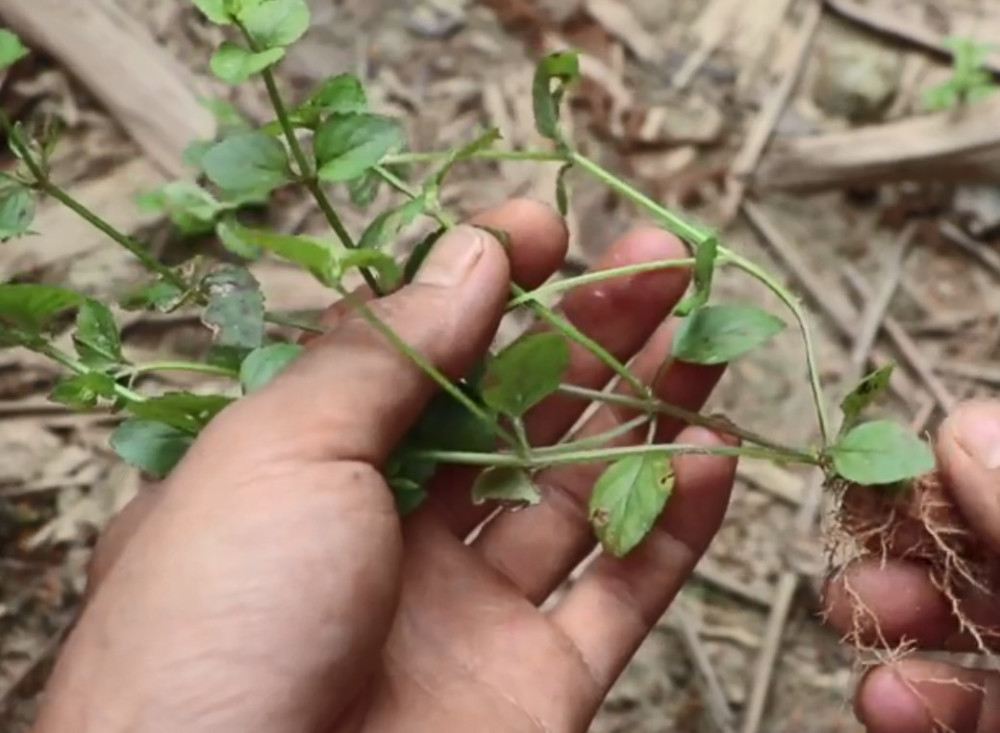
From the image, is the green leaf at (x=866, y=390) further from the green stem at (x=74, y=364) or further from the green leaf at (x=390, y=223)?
the green stem at (x=74, y=364)

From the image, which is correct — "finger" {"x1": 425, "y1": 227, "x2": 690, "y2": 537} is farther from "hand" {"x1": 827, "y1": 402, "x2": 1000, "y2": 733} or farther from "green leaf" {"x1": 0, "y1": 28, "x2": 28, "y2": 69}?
"green leaf" {"x1": 0, "y1": 28, "x2": 28, "y2": 69}

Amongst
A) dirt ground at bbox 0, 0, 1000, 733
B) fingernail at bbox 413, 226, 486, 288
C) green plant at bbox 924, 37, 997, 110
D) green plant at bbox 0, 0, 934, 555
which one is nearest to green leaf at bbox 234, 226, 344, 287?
green plant at bbox 0, 0, 934, 555

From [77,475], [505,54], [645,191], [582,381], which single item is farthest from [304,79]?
[582,381]

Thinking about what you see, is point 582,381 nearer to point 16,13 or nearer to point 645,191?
point 645,191

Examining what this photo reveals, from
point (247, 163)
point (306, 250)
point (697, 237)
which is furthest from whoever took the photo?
point (697, 237)

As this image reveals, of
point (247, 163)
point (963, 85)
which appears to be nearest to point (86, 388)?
point (247, 163)

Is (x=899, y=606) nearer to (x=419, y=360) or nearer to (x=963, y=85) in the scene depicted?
(x=419, y=360)
